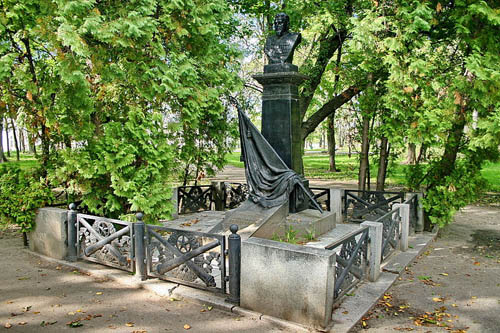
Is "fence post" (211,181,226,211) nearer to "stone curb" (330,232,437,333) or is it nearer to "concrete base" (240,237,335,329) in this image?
"stone curb" (330,232,437,333)

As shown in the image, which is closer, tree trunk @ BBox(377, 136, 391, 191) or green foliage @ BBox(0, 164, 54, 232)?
green foliage @ BBox(0, 164, 54, 232)

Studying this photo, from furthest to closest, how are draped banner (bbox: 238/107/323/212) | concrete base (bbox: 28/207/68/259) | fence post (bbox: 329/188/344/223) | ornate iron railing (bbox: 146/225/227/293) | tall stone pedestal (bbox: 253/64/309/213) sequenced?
fence post (bbox: 329/188/344/223), tall stone pedestal (bbox: 253/64/309/213), draped banner (bbox: 238/107/323/212), concrete base (bbox: 28/207/68/259), ornate iron railing (bbox: 146/225/227/293)

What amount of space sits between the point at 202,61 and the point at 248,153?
2.91 m

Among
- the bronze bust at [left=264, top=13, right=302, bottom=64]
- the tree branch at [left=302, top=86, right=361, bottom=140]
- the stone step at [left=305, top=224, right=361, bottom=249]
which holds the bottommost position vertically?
the stone step at [left=305, top=224, right=361, bottom=249]

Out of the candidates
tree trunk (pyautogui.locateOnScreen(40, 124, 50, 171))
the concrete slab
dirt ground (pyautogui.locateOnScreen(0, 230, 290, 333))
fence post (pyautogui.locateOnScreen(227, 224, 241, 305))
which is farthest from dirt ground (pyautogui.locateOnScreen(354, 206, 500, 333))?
tree trunk (pyautogui.locateOnScreen(40, 124, 50, 171))

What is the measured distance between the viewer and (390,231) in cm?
771

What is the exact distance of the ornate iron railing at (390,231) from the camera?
24.8 ft

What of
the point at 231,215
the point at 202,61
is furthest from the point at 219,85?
the point at 231,215

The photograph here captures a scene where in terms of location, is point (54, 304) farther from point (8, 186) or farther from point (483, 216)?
point (483, 216)

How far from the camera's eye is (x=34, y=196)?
8.23 metres

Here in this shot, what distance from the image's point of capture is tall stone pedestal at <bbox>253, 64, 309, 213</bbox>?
9.01 m

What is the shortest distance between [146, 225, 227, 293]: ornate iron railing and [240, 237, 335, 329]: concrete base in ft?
1.69

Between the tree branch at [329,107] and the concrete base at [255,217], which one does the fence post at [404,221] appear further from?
the tree branch at [329,107]

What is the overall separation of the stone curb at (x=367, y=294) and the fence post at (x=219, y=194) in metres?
6.50
